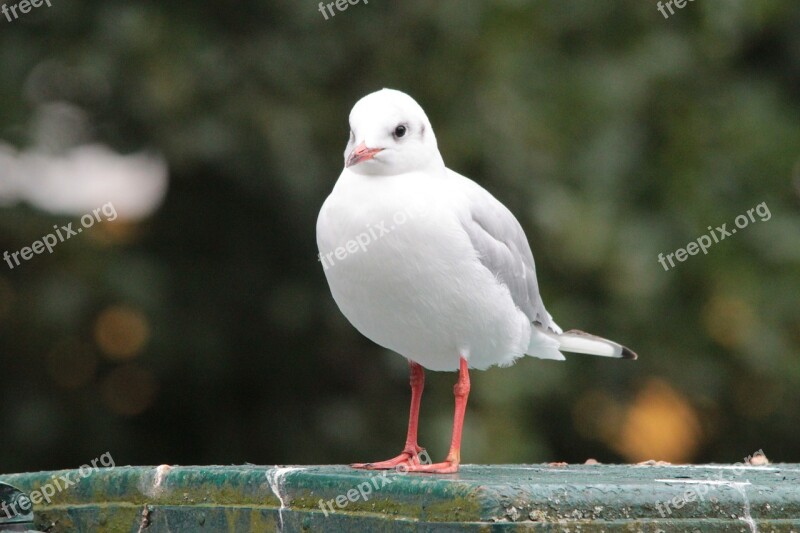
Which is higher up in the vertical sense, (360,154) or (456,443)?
(360,154)

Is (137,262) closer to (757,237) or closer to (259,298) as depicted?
(259,298)

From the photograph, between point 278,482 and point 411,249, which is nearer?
point 278,482

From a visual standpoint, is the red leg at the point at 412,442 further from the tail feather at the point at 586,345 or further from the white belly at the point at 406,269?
the tail feather at the point at 586,345

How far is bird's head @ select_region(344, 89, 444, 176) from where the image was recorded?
3.16m

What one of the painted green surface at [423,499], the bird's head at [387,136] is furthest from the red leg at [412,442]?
the bird's head at [387,136]

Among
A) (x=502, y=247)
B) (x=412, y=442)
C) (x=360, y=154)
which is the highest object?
(x=360, y=154)

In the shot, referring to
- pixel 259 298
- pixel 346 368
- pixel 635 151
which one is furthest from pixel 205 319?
pixel 635 151

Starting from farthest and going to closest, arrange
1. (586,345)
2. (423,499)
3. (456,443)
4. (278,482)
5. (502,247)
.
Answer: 1. (586,345)
2. (502,247)
3. (456,443)
4. (278,482)
5. (423,499)

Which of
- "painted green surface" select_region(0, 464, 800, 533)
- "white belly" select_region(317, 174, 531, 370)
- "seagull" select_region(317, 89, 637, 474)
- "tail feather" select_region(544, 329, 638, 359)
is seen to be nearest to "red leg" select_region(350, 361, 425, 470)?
"seagull" select_region(317, 89, 637, 474)

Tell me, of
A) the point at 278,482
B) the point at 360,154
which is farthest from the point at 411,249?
the point at 278,482

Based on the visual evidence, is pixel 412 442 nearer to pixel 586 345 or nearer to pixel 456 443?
pixel 456 443

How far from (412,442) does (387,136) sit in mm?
821

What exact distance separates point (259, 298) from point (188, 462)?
891mm

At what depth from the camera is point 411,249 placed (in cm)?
312
